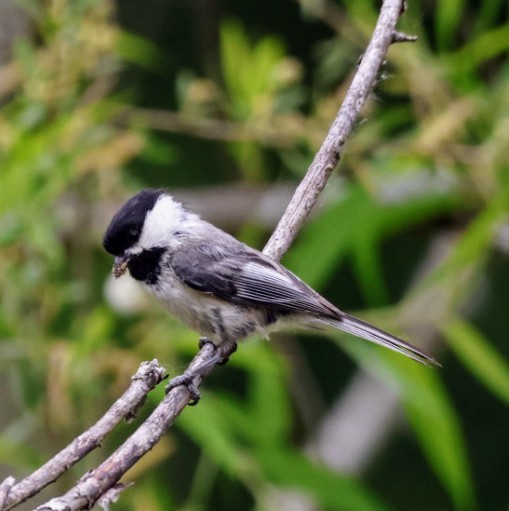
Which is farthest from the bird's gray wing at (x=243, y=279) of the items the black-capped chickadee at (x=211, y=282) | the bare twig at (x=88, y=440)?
the bare twig at (x=88, y=440)

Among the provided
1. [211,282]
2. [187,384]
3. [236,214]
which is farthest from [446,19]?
[187,384]

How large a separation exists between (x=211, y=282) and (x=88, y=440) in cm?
85

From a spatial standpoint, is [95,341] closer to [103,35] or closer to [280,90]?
[103,35]

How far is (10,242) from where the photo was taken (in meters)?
2.23

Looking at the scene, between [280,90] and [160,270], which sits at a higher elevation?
[280,90]

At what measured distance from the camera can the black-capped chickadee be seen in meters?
1.98

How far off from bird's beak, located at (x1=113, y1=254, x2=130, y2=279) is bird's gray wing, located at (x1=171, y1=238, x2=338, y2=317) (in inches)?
3.9

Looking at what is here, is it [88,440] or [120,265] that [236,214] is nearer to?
[120,265]

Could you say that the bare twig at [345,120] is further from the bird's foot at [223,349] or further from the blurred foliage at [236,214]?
the blurred foliage at [236,214]

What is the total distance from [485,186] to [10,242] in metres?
1.26

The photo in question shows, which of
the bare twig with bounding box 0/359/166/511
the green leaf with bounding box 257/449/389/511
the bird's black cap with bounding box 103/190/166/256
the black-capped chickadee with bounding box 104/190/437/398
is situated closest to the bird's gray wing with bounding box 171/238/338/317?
the black-capped chickadee with bounding box 104/190/437/398

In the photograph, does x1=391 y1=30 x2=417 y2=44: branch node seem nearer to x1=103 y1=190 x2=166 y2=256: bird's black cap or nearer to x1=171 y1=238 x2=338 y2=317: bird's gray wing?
x1=171 y1=238 x2=338 y2=317: bird's gray wing

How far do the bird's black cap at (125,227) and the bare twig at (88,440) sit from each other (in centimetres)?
65

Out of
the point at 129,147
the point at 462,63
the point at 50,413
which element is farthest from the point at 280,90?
the point at 50,413
